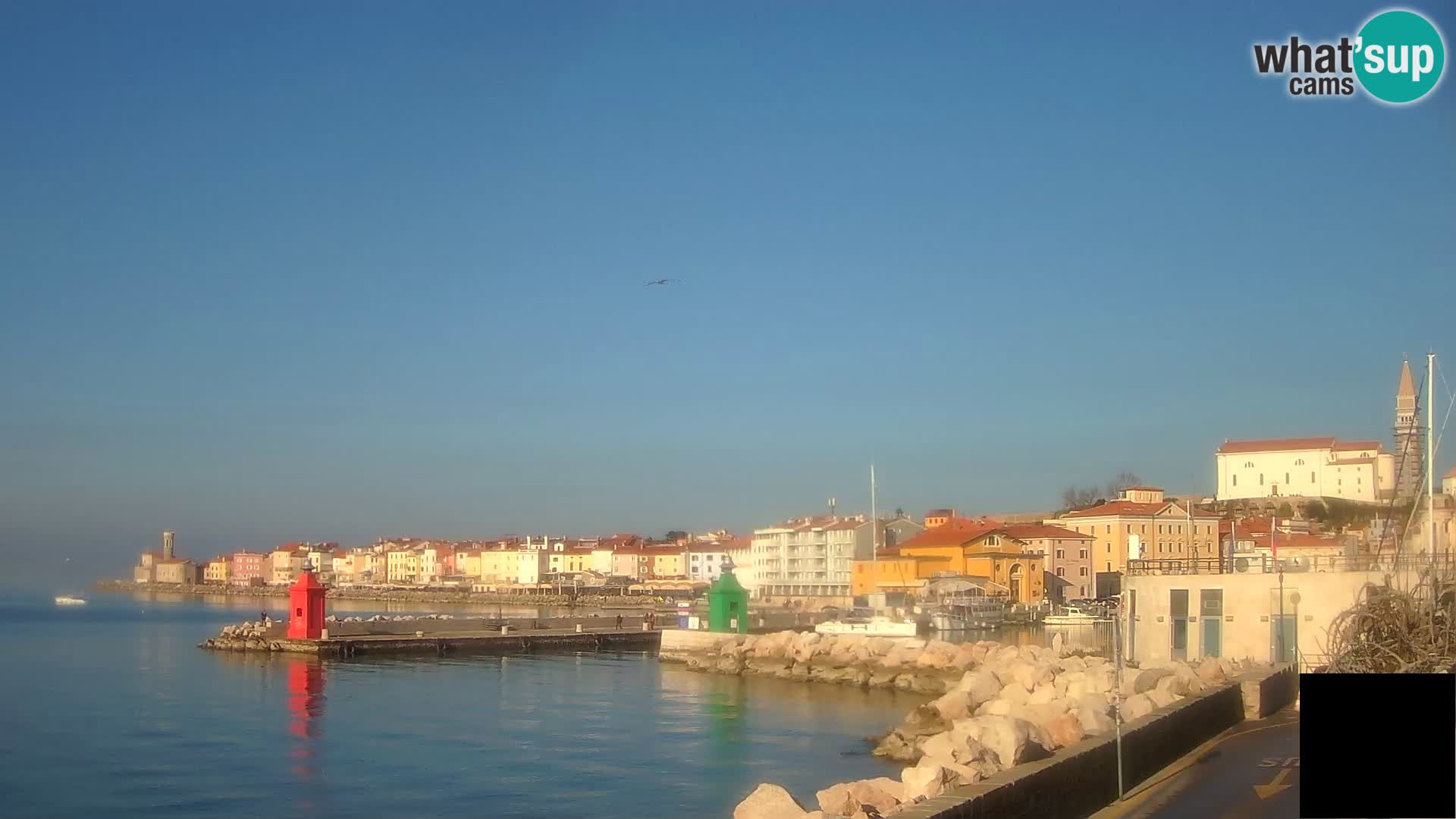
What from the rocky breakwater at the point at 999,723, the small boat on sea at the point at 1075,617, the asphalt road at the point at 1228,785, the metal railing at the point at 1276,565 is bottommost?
the small boat on sea at the point at 1075,617

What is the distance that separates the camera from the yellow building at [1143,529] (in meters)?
71.3

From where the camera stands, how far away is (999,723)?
13.5 metres

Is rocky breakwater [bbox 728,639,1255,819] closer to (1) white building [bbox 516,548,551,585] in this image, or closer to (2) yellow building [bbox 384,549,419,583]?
(1) white building [bbox 516,548,551,585]

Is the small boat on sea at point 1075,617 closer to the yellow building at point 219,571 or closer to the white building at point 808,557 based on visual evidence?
the white building at point 808,557

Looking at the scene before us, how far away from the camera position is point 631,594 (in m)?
108

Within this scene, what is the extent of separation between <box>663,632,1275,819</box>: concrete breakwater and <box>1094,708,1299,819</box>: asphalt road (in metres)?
0.64

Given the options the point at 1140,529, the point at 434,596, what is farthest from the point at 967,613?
the point at 434,596

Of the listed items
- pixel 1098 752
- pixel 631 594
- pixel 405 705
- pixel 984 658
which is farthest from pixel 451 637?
pixel 631 594

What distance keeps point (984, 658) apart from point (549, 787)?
17.9m

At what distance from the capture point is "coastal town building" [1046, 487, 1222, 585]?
233 feet

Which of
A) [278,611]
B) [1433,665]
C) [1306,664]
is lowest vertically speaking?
[278,611]

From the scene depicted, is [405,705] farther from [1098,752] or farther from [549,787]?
[1098,752]

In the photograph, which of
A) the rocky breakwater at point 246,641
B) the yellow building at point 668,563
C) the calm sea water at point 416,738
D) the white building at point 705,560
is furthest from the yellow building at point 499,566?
the calm sea water at point 416,738

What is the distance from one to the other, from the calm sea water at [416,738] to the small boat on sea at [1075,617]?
23.3 meters
